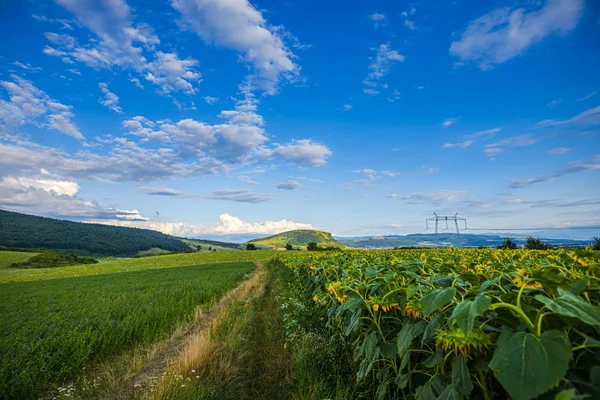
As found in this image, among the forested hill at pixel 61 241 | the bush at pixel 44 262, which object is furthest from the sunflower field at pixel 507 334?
the forested hill at pixel 61 241

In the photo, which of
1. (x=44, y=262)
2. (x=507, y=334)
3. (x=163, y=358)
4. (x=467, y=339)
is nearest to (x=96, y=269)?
(x=44, y=262)

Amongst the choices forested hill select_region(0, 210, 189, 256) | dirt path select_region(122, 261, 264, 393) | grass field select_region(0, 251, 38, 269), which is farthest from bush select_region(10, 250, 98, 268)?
dirt path select_region(122, 261, 264, 393)

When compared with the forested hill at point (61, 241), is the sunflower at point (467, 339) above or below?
above

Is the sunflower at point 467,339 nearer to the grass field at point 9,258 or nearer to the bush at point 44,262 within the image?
the bush at point 44,262

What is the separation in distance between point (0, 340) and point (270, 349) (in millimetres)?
8675

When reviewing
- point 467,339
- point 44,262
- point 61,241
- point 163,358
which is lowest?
point 44,262

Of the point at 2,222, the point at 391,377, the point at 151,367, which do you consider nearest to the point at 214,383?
the point at 151,367

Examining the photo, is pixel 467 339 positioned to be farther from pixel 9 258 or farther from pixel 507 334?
pixel 9 258

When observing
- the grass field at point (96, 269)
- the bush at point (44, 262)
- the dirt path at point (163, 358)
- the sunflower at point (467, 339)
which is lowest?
the bush at point (44, 262)

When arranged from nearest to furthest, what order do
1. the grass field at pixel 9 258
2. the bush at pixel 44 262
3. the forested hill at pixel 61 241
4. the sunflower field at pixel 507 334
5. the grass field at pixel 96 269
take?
1. the sunflower field at pixel 507 334
2. the grass field at pixel 96 269
3. the grass field at pixel 9 258
4. the bush at pixel 44 262
5. the forested hill at pixel 61 241

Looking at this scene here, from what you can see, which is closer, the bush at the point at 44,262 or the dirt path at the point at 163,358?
the dirt path at the point at 163,358

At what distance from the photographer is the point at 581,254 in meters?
2.21

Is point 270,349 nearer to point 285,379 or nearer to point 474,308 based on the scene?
point 285,379

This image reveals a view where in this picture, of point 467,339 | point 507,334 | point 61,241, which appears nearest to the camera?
point 507,334
